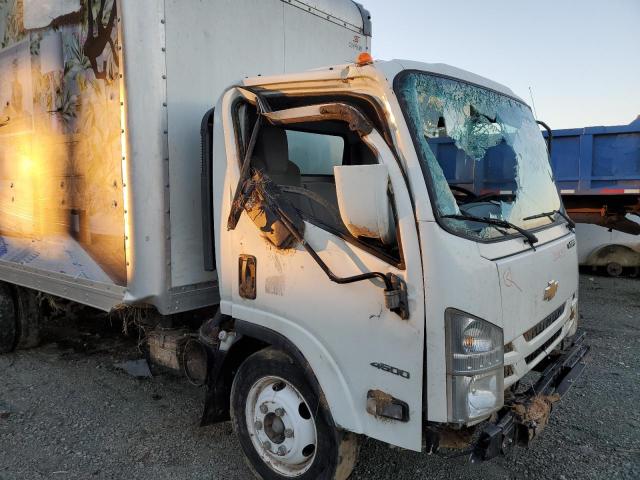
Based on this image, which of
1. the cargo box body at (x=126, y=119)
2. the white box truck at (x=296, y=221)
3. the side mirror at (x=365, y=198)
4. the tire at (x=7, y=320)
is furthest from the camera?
the tire at (x=7, y=320)

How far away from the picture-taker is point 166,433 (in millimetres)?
3725

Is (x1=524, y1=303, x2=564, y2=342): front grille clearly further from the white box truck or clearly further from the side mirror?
the side mirror

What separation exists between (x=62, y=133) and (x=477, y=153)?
306 centimetres

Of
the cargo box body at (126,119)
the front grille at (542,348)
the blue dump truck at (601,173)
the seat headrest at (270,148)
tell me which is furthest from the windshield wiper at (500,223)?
the blue dump truck at (601,173)

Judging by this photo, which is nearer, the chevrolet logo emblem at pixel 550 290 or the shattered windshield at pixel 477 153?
the shattered windshield at pixel 477 153

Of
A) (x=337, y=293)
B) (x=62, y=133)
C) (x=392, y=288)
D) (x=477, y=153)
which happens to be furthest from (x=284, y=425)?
(x=62, y=133)

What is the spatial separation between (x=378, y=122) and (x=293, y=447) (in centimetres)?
184

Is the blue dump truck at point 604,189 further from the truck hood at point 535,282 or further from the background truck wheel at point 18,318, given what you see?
the background truck wheel at point 18,318

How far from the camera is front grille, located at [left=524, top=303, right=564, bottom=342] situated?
8.60ft

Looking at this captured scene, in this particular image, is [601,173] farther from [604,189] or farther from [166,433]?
[166,433]

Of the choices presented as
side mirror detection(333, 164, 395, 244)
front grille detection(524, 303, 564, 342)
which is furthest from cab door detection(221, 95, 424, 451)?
front grille detection(524, 303, 564, 342)

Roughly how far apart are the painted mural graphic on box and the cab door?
3.22ft

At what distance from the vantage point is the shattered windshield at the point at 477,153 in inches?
93.9

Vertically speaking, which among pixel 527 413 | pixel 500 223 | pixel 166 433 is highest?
pixel 500 223
